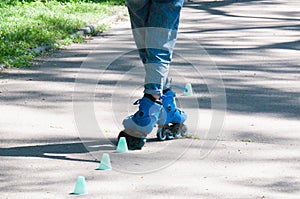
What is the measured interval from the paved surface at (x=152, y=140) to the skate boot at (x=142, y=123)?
12 cm

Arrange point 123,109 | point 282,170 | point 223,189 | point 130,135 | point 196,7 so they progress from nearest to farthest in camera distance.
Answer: point 223,189 → point 282,170 → point 130,135 → point 123,109 → point 196,7

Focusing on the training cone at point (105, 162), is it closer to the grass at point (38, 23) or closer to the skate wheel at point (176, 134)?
the skate wheel at point (176, 134)

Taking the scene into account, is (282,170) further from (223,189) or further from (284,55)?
(284,55)

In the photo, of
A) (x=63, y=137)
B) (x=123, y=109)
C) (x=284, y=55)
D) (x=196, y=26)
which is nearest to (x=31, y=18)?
(x=196, y=26)

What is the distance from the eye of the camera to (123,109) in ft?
27.1

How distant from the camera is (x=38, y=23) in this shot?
13266 mm

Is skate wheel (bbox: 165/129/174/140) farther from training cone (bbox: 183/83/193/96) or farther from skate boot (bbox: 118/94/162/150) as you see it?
training cone (bbox: 183/83/193/96)

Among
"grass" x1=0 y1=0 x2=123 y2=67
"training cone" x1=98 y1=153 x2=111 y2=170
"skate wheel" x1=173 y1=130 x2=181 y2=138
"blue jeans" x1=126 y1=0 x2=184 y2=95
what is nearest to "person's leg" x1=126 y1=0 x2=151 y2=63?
"blue jeans" x1=126 y1=0 x2=184 y2=95

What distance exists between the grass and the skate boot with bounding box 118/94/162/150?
13.6 feet

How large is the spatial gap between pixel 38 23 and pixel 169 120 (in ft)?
22.2

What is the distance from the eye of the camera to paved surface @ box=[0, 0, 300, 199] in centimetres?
580

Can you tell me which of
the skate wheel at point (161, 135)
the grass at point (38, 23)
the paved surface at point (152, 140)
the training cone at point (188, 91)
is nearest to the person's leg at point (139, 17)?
the skate wheel at point (161, 135)

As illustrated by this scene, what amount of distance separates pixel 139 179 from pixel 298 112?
293 centimetres

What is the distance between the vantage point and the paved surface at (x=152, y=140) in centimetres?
580
